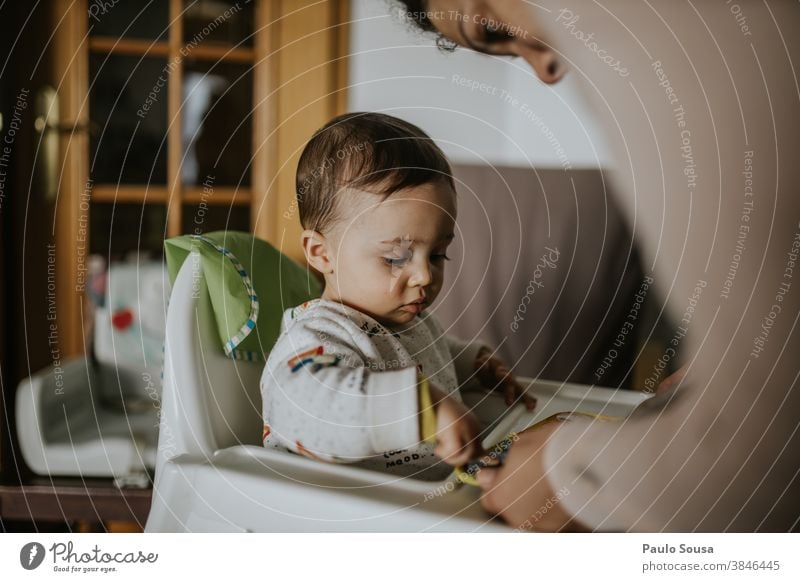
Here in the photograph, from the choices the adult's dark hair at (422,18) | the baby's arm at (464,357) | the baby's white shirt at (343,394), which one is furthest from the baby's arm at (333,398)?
the adult's dark hair at (422,18)

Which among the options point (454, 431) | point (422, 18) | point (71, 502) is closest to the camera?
point (454, 431)

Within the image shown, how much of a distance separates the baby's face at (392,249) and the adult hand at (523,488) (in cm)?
11

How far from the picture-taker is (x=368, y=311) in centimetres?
41

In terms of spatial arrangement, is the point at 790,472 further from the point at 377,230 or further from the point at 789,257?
the point at 377,230

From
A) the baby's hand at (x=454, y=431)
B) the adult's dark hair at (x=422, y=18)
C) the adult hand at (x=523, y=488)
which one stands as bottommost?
the adult hand at (x=523, y=488)

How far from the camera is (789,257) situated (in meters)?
0.44

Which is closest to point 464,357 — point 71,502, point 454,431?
point 454,431

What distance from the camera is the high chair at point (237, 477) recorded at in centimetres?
35

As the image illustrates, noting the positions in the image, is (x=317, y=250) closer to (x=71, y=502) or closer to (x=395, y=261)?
(x=395, y=261)

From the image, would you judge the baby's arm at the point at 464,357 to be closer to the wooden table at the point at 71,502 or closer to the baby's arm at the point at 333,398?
the baby's arm at the point at 333,398

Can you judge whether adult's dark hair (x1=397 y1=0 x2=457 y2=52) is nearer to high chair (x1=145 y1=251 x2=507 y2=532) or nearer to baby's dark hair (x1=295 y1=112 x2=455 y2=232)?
baby's dark hair (x1=295 y1=112 x2=455 y2=232)

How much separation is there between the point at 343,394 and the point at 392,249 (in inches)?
3.4

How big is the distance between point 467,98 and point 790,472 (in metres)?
0.33
